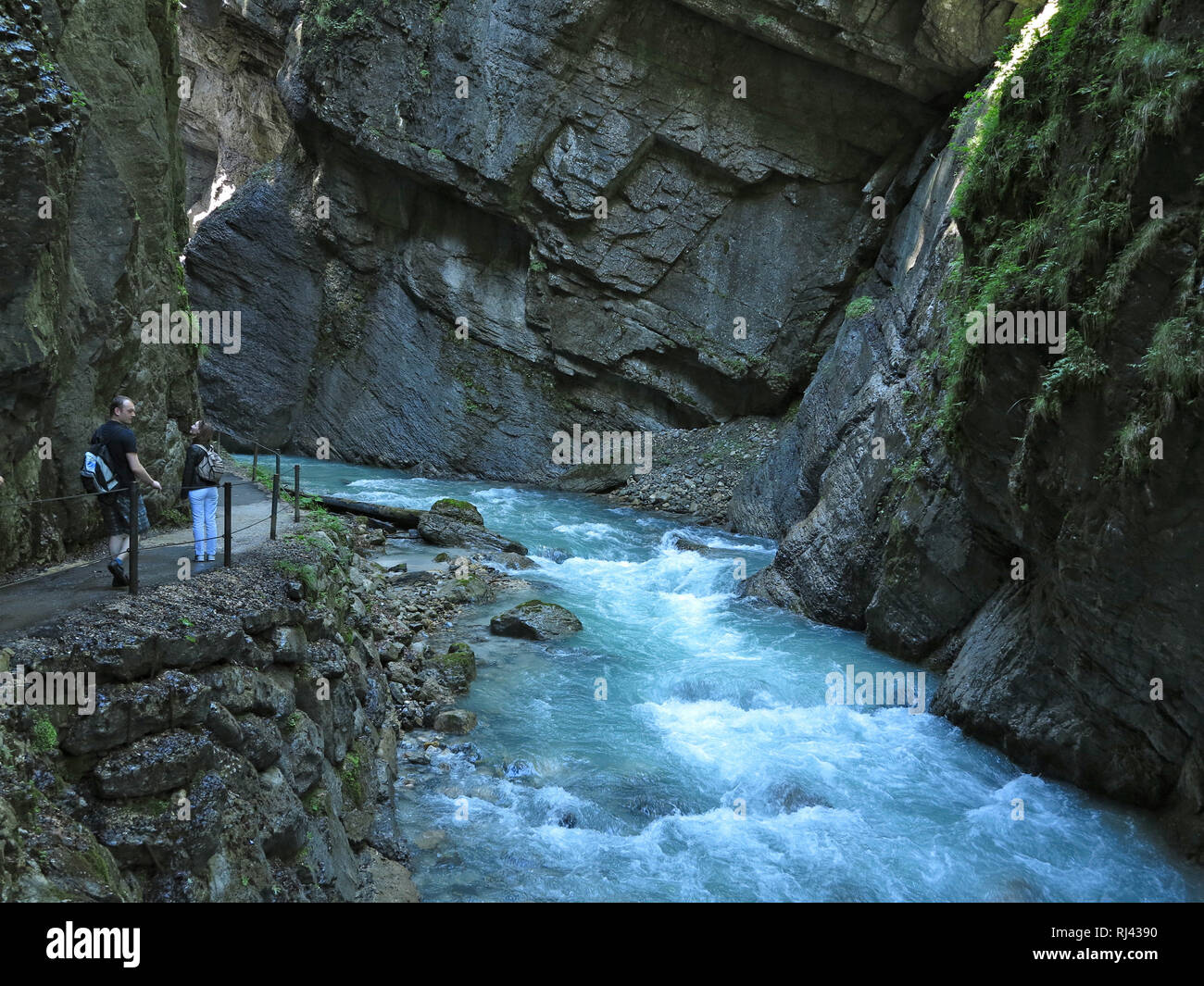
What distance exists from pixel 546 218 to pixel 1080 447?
2084 cm

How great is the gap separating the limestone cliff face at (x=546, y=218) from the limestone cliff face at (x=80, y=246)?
14.8m

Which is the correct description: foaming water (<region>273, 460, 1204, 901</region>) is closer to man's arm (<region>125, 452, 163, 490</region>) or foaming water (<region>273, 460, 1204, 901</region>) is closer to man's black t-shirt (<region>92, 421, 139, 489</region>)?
man's arm (<region>125, 452, 163, 490</region>)

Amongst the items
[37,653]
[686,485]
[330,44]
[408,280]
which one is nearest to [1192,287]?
[37,653]

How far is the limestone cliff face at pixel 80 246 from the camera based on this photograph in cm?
650

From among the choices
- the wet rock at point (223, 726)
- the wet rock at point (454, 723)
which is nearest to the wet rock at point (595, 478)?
the wet rock at point (454, 723)

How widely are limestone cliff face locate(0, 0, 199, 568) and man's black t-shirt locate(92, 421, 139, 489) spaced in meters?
0.66

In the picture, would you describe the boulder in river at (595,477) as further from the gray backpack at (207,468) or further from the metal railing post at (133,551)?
the metal railing post at (133,551)

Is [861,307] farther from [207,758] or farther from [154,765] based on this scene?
[154,765]

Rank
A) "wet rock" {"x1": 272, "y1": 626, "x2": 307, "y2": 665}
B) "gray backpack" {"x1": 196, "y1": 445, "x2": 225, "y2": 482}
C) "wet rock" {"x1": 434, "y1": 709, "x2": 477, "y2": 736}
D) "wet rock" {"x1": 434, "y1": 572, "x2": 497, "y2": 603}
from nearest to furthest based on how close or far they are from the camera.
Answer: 1. "wet rock" {"x1": 272, "y1": 626, "x2": 307, "y2": 665}
2. "gray backpack" {"x1": 196, "y1": 445, "x2": 225, "y2": 482}
3. "wet rock" {"x1": 434, "y1": 709, "x2": 477, "y2": 736}
4. "wet rock" {"x1": 434, "y1": 572, "x2": 497, "y2": 603}

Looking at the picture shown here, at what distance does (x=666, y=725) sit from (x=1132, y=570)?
16.3ft

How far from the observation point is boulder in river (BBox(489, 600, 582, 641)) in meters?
12.3

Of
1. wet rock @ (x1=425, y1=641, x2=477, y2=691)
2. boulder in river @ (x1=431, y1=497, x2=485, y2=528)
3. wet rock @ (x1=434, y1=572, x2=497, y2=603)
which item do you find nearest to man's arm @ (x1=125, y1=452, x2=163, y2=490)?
wet rock @ (x1=425, y1=641, x2=477, y2=691)
